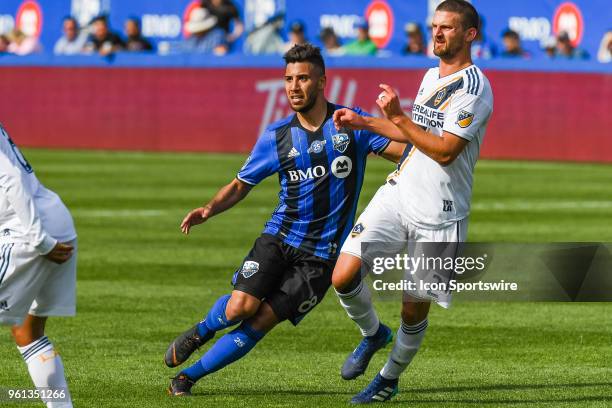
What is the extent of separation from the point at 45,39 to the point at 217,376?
2868 centimetres

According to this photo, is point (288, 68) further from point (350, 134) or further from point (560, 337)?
point (560, 337)

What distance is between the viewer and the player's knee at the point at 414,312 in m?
8.37

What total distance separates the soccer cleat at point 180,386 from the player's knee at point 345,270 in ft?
3.65

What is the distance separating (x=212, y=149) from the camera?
1155 inches

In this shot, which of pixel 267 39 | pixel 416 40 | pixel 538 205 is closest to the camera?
pixel 538 205

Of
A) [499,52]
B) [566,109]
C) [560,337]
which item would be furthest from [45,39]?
[560,337]

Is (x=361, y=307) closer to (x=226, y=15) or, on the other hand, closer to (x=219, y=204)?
(x=219, y=204)

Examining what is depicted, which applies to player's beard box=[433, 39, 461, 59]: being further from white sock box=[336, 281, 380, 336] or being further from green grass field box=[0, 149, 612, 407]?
green grass field box=[0, 149, 612, 407]

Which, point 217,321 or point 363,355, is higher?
point 217,321

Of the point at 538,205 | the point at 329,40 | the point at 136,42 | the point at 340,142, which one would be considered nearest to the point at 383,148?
the point at 340,142

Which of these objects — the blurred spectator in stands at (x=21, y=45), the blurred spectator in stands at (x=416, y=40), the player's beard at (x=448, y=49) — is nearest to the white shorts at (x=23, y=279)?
the player's beard at (x=448, y=49)

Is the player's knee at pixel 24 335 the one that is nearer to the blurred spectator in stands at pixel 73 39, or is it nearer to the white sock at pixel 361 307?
the white sock at pixel 361 307

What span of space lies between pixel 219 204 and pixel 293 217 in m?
0.45

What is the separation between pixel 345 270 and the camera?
8.16 meters
